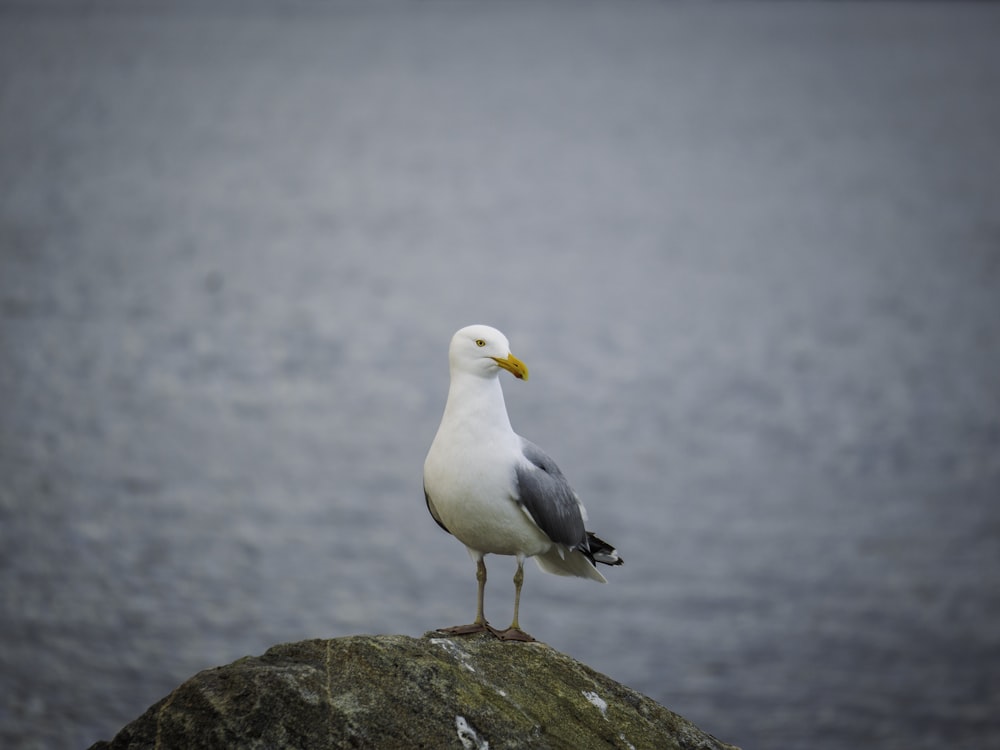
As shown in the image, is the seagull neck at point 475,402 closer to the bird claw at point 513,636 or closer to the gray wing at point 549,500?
the gray wing at point 549,500

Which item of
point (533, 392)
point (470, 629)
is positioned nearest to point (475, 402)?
point (470, 629)

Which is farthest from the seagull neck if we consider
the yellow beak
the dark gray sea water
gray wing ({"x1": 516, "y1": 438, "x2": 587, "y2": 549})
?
the dark gray sea water

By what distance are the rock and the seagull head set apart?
173 centimetres

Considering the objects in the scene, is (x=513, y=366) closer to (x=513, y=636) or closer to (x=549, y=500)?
(x=549, y=500)

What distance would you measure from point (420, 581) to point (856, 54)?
99.5 meters

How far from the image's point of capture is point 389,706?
6363mm

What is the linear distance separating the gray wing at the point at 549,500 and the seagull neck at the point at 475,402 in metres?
0.35

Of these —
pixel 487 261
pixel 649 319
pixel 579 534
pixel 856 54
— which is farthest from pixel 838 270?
pixel 856 54

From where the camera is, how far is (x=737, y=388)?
40250 millimetres

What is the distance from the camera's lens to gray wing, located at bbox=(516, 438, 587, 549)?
24.3 feet

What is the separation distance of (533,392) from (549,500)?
101 ft

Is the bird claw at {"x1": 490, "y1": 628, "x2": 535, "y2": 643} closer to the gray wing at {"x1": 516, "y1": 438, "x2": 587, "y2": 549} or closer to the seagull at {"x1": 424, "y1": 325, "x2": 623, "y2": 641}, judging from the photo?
the seagull at {"x1": 424, "y1": 325, "x2": 623, "y2": 641}

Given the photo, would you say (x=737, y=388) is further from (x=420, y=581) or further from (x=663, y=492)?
(x=420, y=581)

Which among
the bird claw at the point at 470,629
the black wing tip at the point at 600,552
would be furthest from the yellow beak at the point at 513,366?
the bird claw at the point at 470,629
